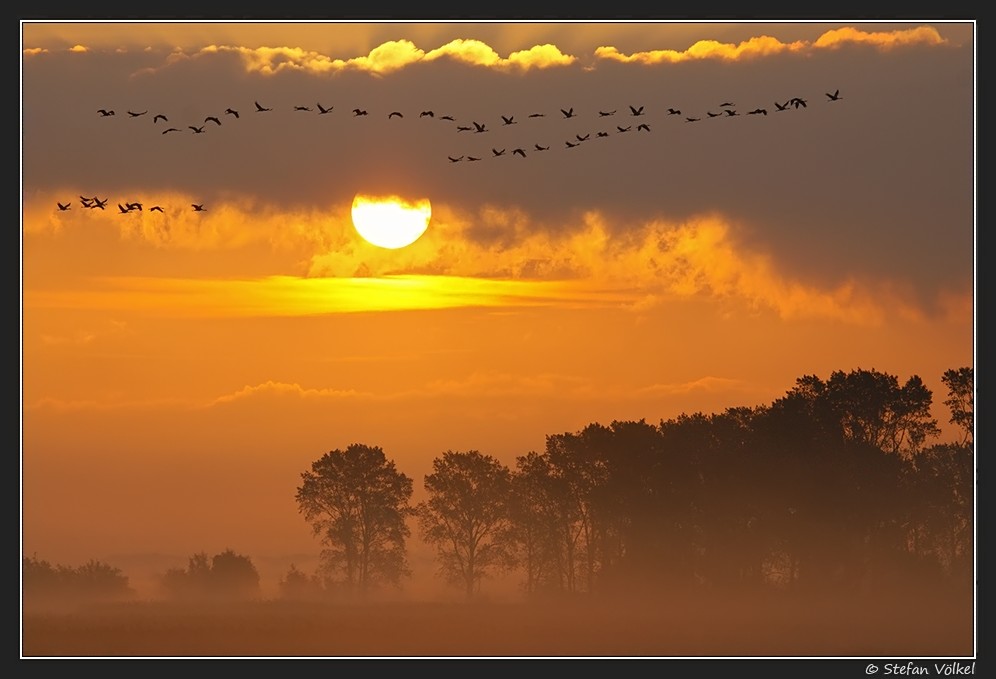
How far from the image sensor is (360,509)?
403 ft

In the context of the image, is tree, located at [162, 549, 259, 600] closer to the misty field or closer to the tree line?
the tree line

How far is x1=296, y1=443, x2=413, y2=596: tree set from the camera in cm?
12238

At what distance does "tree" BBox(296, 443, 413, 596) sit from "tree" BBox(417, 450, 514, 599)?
6.58ft

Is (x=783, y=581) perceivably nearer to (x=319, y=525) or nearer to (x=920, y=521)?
(x=920, y=521)

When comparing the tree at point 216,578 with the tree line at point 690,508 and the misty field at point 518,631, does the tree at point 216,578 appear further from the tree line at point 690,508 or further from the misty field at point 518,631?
the misty field at point 518,631

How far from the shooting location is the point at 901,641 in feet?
298

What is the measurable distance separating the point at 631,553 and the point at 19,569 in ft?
133

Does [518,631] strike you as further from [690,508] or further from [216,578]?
[216,578]

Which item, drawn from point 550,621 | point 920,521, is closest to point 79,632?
point 550,621

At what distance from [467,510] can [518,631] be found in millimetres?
30961

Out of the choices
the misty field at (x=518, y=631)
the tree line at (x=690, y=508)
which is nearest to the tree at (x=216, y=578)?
the tree line at (x=690, y=508)

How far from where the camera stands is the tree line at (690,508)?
103 m

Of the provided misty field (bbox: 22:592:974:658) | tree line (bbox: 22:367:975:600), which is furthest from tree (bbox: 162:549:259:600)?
misty field (bbox: 22:592:974:658)

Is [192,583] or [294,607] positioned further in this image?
[192,583]
